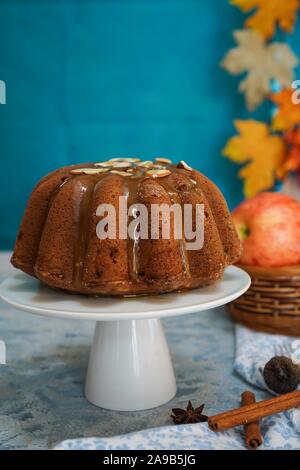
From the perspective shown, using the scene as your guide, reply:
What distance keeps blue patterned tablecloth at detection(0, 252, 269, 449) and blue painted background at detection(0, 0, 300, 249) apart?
59 cm

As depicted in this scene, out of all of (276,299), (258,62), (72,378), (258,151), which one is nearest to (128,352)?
(72,378)

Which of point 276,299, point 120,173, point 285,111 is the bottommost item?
point 276,299

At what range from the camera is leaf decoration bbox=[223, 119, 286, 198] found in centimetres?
189

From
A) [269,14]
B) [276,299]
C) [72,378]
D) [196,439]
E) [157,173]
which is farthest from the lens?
[269,14]

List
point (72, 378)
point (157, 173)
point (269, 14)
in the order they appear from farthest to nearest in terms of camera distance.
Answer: point (269, 14) < point (72, 378) < point (157, 173)

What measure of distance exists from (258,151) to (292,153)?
0.35 ft

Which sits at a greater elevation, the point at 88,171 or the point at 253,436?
the point at 88,171

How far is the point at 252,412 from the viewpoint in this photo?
889 mm

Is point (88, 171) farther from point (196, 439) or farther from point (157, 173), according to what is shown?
point (196, 439)

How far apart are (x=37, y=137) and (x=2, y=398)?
106 centimetres

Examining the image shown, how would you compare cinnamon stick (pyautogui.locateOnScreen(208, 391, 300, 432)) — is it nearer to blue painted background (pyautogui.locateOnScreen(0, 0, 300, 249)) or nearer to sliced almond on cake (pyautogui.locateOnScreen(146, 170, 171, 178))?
sliced almond on cake (pyautogui.locateOnScreen(146, 170, 171, 178))

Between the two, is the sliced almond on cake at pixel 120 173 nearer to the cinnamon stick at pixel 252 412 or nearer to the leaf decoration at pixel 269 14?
the cinnamon stick at pixel 252 412

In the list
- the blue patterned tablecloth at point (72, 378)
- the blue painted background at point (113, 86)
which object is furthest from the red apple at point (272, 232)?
the blue painted background at point (113, 86)

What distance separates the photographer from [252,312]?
134 centimetres
